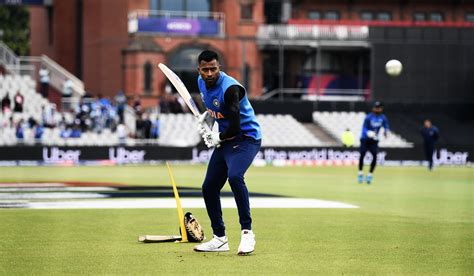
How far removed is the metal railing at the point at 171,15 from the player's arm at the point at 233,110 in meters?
45.5

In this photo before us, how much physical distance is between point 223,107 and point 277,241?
212cm

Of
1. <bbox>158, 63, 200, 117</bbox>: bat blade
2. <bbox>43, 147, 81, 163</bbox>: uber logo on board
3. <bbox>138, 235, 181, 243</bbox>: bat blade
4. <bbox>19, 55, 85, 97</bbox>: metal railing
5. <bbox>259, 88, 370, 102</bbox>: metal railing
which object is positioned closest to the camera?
<bbox>158, 63, 200, 117</bbox>: bat blade

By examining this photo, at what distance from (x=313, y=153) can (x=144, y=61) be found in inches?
583

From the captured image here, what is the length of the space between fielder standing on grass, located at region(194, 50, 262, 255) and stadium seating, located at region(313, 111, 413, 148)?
36429mm

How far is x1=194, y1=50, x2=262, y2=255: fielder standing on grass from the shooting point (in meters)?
11.5

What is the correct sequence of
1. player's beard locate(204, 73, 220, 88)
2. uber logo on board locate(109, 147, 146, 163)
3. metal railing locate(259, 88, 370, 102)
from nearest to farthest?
player's beard locate(204, 73, 220, 88), uber logo on board locate(109, 147, 146, 163), metal railing locate(259, 88, 370, 102)

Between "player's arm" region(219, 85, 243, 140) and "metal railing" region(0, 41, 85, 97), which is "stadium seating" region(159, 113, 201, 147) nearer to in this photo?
"metal railing" region(0, 41, 85, 97)

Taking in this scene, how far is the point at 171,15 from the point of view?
188 ft

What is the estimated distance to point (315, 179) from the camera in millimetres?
30688

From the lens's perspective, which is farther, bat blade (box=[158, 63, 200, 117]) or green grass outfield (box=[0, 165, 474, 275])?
bat blade (box=[158, 63, 200, 117])

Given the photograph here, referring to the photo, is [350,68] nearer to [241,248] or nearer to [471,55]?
[471,55]

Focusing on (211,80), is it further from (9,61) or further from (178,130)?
(9,61)

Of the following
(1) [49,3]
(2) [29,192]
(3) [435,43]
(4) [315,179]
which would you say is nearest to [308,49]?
(3) [435,43]

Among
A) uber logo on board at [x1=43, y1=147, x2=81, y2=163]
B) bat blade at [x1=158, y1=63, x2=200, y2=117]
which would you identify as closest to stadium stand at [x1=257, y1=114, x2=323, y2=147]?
uber logo on board at [x1=43, y1=147, x2=81, y2=163]
